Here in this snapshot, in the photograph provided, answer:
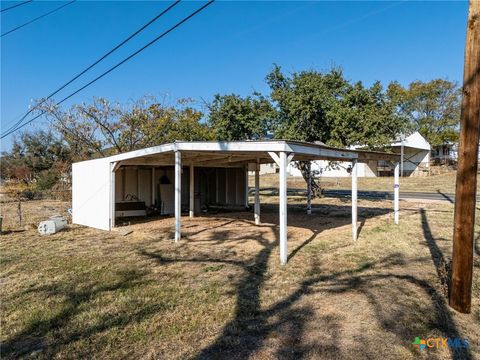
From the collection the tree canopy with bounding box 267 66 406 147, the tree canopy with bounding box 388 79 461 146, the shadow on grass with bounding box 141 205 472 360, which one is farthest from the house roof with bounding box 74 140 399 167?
the tree canopy with bounding box 388 79 461 146

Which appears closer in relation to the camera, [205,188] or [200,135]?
[205,188]

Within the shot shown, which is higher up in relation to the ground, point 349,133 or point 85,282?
point 349,133

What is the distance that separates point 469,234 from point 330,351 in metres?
2.10

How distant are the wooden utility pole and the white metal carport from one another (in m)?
2.79

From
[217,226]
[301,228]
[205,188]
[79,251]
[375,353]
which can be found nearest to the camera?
[375,353]

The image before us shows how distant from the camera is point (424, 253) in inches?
280

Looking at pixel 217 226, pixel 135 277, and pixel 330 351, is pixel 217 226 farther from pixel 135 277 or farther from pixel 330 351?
pixel 330 351

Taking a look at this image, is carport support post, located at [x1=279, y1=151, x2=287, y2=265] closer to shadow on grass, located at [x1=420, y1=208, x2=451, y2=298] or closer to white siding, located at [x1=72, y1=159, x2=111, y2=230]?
shadow on grass, located at [x1=420, y1=208, x2=451, y2=298]

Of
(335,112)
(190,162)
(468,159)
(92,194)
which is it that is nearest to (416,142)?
(335,112)

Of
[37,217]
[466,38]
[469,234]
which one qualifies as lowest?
[37,217]

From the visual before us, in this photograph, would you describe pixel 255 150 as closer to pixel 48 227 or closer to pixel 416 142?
pixel 48 227

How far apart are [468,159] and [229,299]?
10.5ft

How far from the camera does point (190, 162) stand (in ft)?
41.3

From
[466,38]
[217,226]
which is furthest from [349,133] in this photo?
[466,38]
